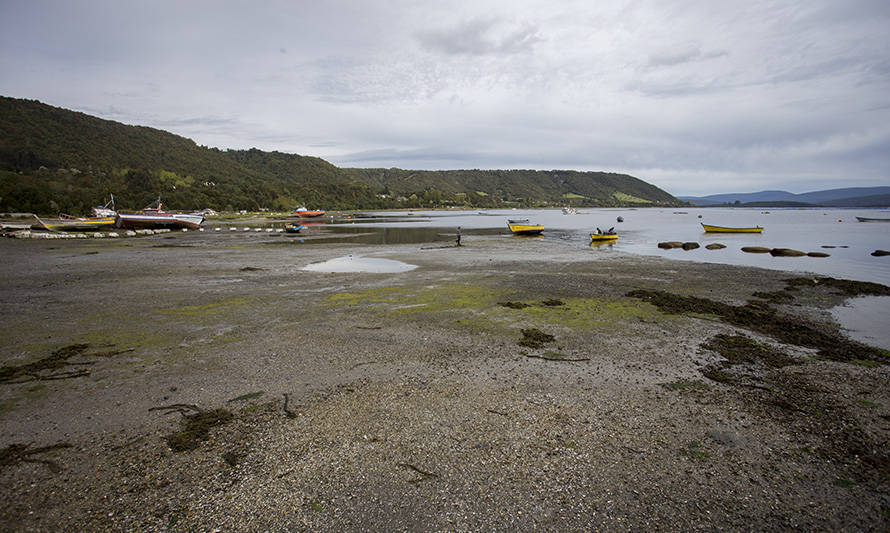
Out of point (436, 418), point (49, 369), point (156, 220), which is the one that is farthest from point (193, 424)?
point (156, 220)

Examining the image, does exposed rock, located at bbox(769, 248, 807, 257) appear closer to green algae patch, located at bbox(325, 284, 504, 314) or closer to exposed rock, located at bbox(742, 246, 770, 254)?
exposed rock, located at bbox(742, 246, 770, 254)

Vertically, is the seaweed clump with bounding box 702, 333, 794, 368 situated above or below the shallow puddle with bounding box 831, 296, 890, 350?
above

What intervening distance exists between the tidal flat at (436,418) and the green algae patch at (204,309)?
121mm

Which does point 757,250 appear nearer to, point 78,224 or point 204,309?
point 204,309

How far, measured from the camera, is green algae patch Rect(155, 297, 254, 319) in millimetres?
12023

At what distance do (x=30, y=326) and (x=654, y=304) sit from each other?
18282 millimetres

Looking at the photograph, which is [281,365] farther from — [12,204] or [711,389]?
[12,204]

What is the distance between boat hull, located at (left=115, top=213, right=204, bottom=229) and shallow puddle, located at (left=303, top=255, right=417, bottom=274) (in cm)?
4327

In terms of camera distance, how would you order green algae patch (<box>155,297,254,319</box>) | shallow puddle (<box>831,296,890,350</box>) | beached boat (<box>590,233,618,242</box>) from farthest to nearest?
1. beached boat (<box>590,233,618,242</box>)
2. green algae patch (<box>155,297,254,319</box>)
3. shallow puddle (<box>831,296,890,350</box>)

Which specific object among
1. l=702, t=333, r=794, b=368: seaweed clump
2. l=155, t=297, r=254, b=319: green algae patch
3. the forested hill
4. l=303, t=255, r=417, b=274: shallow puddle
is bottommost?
l=702, t=333, r=794, b=368: seaweed clump

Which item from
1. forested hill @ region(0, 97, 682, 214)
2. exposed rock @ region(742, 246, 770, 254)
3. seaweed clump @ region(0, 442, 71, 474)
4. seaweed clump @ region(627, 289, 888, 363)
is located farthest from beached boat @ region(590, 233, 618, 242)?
forested hill @ region(0, 97, 682, 214)

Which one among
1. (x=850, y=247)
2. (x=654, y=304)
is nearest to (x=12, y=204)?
(x=654, y=304)

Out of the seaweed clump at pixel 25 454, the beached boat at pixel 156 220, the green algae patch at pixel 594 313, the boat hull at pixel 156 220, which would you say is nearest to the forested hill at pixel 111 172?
the beached boat at pixel 156 220

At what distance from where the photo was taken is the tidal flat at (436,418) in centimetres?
414
